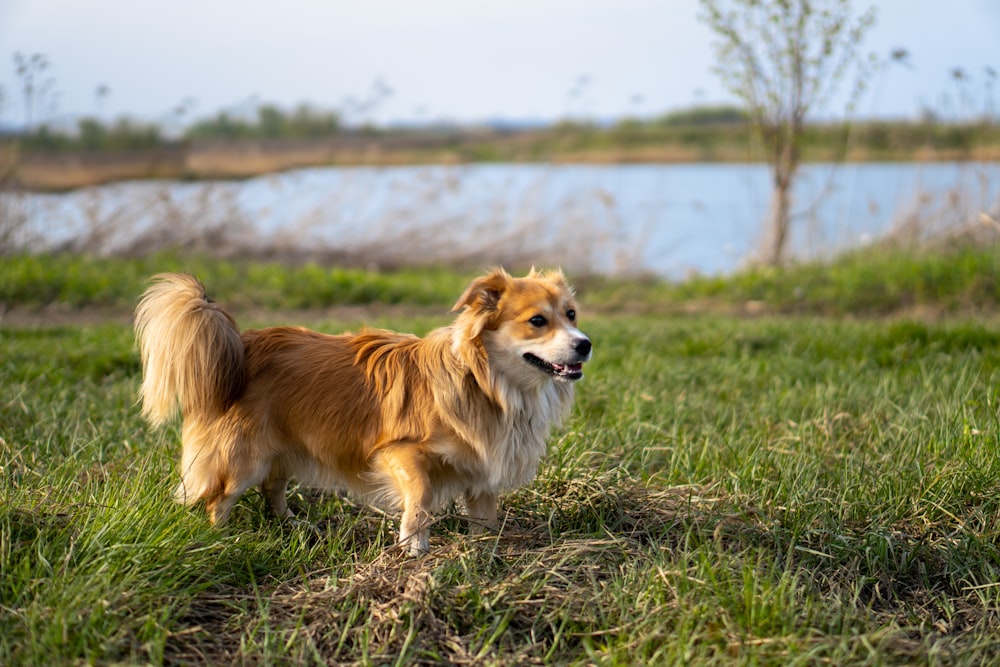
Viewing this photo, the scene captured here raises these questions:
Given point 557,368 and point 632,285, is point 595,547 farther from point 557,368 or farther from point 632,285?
point 632,285

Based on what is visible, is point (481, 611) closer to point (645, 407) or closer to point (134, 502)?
point (134, 502)

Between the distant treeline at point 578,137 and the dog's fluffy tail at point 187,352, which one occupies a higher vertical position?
the distant treeline at point 578,137

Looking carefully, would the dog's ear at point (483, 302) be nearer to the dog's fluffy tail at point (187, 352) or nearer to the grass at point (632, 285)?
the dog's fluffy tail at point (187, 352)

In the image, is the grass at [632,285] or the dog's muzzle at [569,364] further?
the grass at [632,285]

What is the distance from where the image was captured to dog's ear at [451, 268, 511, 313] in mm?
3693

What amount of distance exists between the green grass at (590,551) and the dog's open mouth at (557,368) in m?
0.65

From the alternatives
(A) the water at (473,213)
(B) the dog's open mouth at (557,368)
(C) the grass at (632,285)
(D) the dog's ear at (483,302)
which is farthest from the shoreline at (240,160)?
(B) the dog's open mouth at (557,368)

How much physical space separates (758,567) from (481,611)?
1.02 m

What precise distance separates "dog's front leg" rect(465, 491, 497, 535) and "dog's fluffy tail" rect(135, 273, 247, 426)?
1095 mm

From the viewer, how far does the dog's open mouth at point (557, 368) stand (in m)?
3.57

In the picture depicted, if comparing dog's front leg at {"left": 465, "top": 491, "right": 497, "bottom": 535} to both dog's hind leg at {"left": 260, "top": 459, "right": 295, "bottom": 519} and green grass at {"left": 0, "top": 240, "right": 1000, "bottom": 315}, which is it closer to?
dog's hind leg at {"left": 260, "top": 459, "right": 295, "bottom": 519}

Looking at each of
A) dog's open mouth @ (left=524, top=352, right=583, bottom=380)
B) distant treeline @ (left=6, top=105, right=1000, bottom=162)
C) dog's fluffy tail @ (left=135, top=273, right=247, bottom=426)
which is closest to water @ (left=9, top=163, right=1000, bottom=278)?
distant treeline @ (left=6, top=105, right=1000, bottom=162)

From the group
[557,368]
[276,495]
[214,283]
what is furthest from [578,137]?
[557,368]

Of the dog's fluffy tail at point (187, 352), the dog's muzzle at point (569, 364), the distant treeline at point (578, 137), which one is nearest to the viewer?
the dog's muzzle at point (569, 364)
